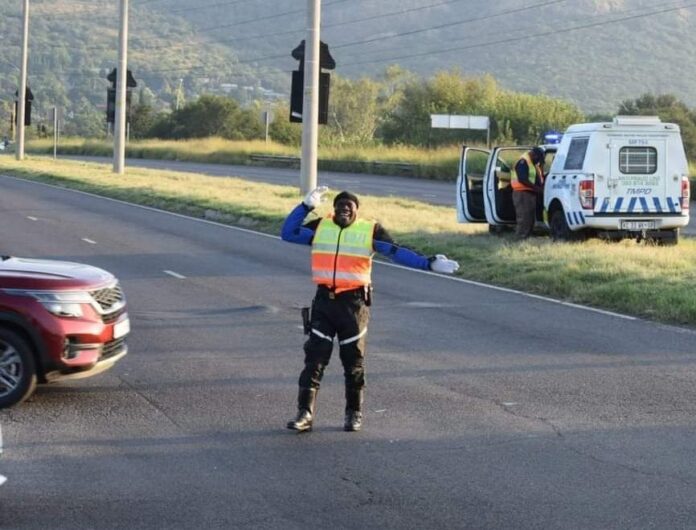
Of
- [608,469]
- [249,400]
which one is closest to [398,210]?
[249,400]

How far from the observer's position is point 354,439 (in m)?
8.16

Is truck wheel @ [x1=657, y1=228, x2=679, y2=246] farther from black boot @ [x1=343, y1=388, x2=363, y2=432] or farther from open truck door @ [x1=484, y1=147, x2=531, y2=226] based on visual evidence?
black boot @ [x1=343, y1=388, x2=363, y2=432]

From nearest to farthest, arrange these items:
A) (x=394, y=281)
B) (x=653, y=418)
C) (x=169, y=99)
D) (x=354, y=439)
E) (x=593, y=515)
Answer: (x=593, y=515)
(x=354, y=439)
(x=653, y=418)
(x=394, y=281)
(x=169, y=99)

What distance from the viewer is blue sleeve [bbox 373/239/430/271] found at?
852 cm

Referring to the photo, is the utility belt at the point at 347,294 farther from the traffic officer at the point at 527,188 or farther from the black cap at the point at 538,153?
the black cap at the point at 538,153

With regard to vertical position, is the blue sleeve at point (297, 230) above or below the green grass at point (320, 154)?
below

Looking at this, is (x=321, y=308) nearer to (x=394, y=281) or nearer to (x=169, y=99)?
(x=394, y=281)

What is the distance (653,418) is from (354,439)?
7.10 ft

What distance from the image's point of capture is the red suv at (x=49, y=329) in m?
8.93

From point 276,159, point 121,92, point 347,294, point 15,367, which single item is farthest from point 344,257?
point 276,159

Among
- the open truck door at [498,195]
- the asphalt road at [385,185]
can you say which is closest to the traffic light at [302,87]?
the asphalt road at [385,185]

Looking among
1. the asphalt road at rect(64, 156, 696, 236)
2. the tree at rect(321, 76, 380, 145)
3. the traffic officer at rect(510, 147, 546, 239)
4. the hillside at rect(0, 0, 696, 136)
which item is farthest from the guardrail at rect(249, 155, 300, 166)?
the hillside at rect(0, 0, 696, 136)

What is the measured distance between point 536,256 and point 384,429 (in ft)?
32.6

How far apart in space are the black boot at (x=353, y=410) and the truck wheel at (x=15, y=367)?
90.3 inches
